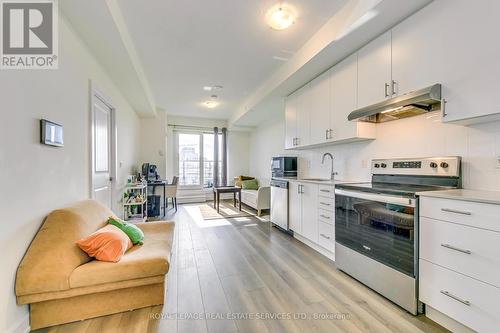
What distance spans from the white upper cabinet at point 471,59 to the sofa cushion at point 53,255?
9.92 ft

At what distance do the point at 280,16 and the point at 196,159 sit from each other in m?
5.65

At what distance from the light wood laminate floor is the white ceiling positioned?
2.73 meters

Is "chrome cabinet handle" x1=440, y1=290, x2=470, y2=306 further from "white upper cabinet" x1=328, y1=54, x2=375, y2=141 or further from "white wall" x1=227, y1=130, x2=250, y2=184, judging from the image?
"white wall" x1=227, y1=130, x2=250, y2=184

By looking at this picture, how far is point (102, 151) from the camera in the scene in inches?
129

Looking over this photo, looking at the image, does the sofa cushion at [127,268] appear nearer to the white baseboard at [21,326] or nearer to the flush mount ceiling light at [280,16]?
the white baseboard at [21,326]

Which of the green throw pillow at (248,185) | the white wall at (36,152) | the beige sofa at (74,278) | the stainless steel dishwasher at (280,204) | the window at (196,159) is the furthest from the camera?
the window at (196,159)

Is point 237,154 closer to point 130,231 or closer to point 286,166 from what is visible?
point 286,166

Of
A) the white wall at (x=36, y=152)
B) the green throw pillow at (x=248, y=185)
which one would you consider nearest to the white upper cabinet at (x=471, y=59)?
the white wall at (x=36, y=152)

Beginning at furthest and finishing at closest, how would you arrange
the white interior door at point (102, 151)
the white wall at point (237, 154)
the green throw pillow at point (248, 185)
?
1. the white wall at point (237, 154)
2. the green throw pillow at point (248, 185)
3. the white interior door at point (102, 151)

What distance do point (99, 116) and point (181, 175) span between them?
13.6 ft

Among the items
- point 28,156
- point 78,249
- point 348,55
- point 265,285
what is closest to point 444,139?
point 348,55

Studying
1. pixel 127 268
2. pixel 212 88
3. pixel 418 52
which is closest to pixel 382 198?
pixel 418 52

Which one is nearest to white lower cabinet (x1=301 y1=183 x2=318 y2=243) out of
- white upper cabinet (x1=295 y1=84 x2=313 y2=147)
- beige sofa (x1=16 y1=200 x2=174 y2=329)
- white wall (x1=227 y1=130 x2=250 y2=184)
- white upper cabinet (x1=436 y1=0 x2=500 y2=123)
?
white upper cabinet (x1=295 y1=84 x2=313 y2=147)

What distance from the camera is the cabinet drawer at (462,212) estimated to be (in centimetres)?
133
